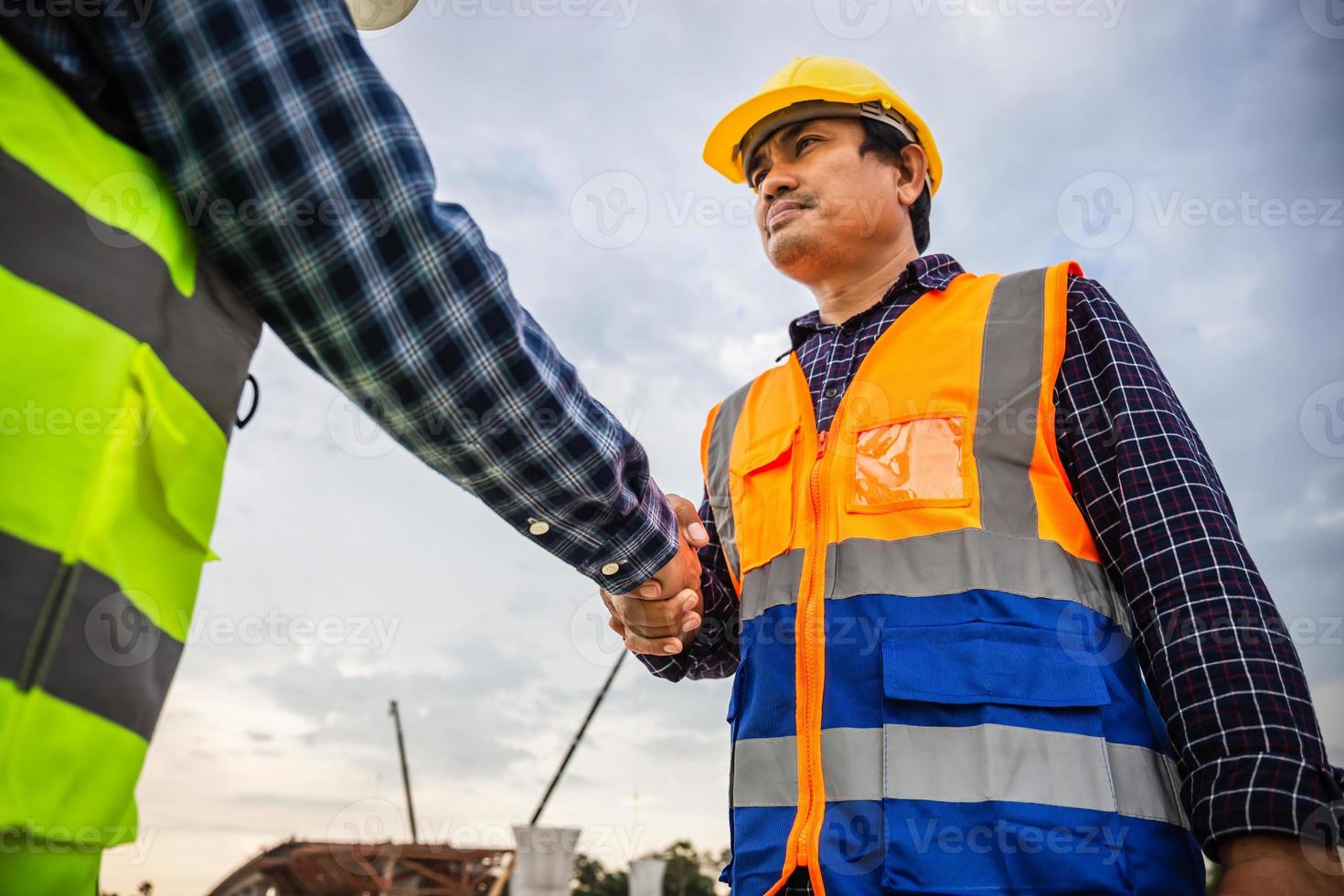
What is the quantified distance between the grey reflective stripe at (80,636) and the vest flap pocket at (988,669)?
1.76m

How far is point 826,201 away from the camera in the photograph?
3592 millimetres

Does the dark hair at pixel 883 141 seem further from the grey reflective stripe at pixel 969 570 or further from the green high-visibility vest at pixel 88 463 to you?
the green high-visibility vest at pixel 88 463

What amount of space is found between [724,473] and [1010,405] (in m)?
1.17

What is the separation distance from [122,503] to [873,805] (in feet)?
6.16

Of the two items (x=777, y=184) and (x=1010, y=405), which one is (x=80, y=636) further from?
(x=777, y=184)

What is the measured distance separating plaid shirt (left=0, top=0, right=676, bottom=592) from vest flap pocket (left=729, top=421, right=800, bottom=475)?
54.7 inches

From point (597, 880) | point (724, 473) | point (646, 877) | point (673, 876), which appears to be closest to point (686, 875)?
point (673, 876)

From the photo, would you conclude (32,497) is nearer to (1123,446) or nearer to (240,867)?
(1123,446)

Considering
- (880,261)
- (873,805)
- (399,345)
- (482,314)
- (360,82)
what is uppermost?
(880,261)

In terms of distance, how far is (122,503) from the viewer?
3.89 feet

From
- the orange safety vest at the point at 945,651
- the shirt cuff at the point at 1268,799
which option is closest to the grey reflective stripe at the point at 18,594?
the orange safety vest at the point at 945,651

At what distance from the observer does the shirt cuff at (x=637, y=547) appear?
2303mm

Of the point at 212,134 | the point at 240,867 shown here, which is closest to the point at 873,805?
the point at 212,134

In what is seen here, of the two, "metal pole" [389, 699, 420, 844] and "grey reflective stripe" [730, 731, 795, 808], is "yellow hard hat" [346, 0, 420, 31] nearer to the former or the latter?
"grey reflective stripe" [730, 731, 795, 808]
